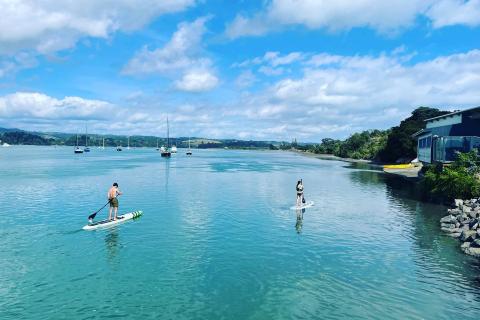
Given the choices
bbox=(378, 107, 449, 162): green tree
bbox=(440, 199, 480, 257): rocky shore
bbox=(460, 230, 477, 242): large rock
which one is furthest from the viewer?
bbox=(378, 107, 449, 162): green tree

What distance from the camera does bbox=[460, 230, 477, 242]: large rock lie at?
33.0m

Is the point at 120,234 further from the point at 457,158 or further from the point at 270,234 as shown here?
the point at 457,158

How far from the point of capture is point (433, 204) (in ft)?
185

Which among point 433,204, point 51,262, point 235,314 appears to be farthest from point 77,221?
point 433,204

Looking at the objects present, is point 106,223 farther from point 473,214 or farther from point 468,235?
point 473,214

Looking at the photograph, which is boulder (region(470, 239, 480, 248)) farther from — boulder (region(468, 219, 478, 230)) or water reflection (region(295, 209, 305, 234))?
water reflection (region(295, 209, 305, 234))

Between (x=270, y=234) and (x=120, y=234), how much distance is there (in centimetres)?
1338

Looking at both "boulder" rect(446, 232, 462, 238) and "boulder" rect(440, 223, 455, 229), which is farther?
"boulder" rect(440, 223, 455, 229)

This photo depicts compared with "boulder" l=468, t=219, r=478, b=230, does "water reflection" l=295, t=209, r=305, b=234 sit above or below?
below

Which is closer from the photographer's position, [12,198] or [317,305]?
[317,305]

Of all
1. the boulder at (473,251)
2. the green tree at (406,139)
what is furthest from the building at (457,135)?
the green tree at (406,139)

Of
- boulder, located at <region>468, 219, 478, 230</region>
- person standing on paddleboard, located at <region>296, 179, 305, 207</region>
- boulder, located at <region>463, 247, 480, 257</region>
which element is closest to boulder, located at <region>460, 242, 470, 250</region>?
boulder, located at <region>463, 247, 480, 257</region>

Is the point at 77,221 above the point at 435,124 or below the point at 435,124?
below

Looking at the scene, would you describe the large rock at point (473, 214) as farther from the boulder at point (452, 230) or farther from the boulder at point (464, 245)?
the boulder at point (464, 245)
